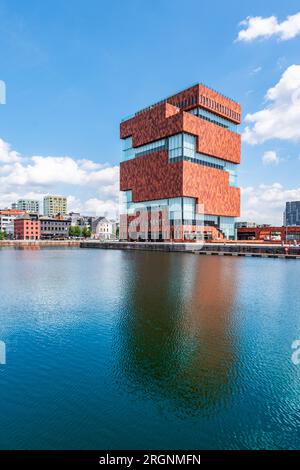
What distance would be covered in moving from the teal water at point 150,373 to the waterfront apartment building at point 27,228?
17967 centimetres

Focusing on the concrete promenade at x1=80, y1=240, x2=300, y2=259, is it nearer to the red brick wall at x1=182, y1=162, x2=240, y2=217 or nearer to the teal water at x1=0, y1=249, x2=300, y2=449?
the red brick wall at x1=182, y1=162, x2=240, y2=217

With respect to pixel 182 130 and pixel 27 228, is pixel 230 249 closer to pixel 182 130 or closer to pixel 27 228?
pixel 182 130

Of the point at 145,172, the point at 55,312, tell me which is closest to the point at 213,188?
the point at 145,172

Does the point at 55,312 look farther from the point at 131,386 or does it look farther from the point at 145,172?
the point at 145,172

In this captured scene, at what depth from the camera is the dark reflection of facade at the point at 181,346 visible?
37.2ft

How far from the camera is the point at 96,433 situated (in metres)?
8.95

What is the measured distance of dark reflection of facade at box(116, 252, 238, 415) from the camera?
11336 millimetres

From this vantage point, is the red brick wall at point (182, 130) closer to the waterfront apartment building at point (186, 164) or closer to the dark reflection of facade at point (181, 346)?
the waterfront apartment building at point (186, 164)

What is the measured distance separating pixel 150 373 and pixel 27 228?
196 meters

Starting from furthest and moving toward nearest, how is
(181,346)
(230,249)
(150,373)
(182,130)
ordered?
(182,130), (230,249), (181,346), (150,373)

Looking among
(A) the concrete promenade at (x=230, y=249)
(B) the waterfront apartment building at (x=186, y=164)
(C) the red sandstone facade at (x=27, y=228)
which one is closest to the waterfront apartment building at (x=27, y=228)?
(C) the red sandstone facade at (x=27, y=228)

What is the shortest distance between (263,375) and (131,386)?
18.3 feet

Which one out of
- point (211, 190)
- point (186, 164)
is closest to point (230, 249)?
point (186, 164)

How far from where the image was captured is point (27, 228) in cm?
19200
